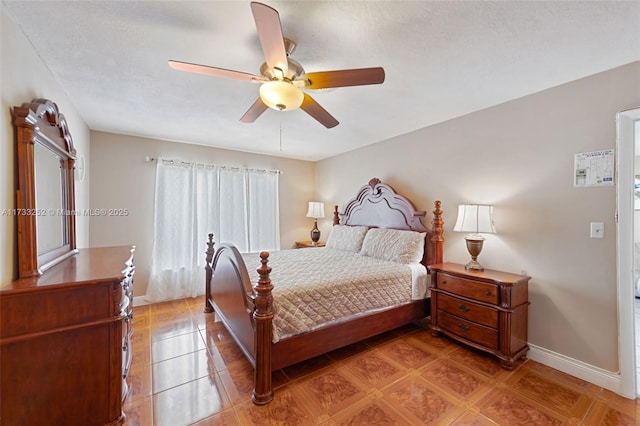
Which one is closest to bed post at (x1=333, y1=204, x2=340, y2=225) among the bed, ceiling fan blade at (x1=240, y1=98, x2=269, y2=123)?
the bed

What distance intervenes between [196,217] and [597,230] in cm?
455

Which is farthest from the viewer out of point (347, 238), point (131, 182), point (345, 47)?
point (347, 238)

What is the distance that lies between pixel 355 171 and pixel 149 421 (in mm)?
3842

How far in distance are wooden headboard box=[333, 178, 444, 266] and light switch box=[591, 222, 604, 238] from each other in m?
1.21

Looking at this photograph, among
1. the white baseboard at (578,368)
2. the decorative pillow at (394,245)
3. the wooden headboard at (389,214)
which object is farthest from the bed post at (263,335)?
the white baseboard at (578,368)

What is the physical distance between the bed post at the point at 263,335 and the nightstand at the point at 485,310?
1.84m

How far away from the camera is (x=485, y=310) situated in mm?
2299

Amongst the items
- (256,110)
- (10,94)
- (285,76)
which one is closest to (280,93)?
(285,76)

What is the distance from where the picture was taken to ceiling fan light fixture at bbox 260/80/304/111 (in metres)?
1.59

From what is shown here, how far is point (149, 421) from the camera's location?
1.63m

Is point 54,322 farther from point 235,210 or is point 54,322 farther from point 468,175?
point 468,175

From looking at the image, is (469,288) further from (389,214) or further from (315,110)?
(315,110)

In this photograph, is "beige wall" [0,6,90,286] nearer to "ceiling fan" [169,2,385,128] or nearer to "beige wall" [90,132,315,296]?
"ceiling fan" [169,2,385,128]

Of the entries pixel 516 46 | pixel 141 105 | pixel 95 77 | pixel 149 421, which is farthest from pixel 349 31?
pixel 149 421
